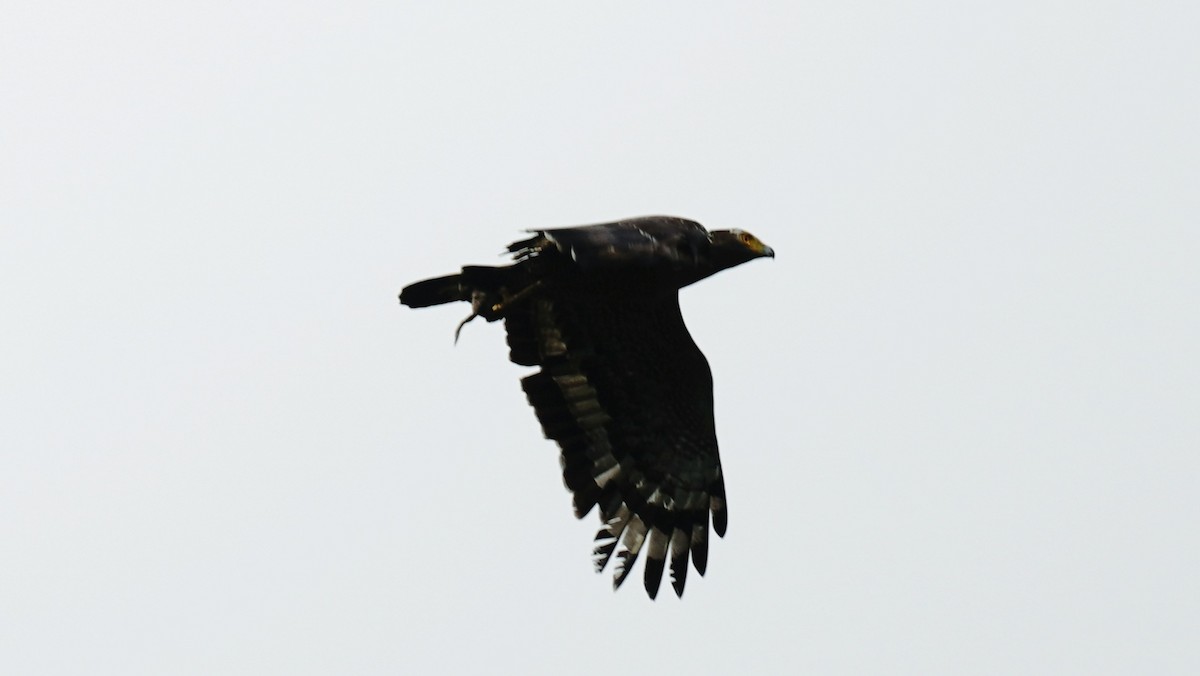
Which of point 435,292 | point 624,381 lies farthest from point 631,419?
point 435,292

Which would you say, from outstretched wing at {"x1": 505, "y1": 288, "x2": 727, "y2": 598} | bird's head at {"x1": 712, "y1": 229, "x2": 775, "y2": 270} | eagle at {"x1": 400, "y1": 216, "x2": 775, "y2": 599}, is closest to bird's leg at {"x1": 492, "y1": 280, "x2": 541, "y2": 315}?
eagle at {"x1": 400, "y1": 216, "x2": 775, "y2": 599}

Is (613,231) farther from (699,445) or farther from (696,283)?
(699,445)

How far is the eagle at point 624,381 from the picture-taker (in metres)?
15.0

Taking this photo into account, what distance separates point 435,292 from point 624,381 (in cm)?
192

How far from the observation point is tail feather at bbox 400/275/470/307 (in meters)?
15.1

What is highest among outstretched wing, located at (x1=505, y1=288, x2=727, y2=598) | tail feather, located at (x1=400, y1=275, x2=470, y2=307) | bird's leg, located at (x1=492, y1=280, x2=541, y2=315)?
tail feather, located at (x1=400, y1=275, x2=470, y2=307)

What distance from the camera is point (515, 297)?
1505cm

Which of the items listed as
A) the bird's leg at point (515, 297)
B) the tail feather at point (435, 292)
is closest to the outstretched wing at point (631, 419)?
the bird's leg at point (515, 297)

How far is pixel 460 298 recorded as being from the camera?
49.9ft

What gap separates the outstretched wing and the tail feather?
51 cm

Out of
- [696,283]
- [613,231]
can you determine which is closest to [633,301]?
[696,283]

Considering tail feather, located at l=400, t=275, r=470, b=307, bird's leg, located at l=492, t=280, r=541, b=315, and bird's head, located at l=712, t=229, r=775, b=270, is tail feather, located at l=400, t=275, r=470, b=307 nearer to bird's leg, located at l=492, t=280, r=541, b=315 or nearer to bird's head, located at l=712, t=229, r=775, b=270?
bird's leg, located at l=492, t=280, r=541, b=315

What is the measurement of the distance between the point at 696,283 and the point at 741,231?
57 cm

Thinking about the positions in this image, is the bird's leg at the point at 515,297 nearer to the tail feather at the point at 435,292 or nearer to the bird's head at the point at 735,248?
the tail feather at the point at 435,292
